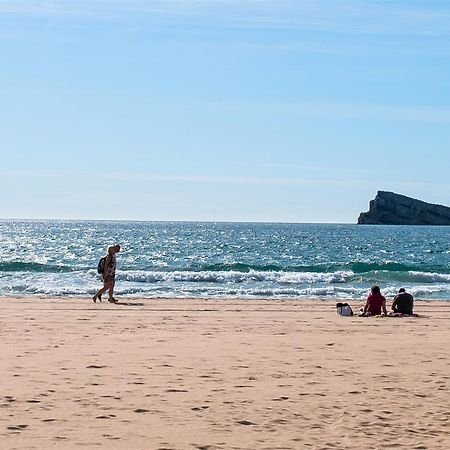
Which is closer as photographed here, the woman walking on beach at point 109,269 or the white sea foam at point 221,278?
the woman walking on beach at point 109,269

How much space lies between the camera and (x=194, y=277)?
34.4 m

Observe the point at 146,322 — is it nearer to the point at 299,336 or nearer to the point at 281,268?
the point at 299,336

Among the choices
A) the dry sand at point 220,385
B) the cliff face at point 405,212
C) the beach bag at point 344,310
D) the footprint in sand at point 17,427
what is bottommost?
the footprint in sand at point 17,427

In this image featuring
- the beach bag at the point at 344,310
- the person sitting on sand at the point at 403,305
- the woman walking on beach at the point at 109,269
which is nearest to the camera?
the beach bag at the point at 344,310

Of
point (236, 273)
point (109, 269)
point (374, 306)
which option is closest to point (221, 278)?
point (236, 273)

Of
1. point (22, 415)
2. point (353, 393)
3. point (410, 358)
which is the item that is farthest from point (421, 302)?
point (22, 415)

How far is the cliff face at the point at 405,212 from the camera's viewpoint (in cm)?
16838

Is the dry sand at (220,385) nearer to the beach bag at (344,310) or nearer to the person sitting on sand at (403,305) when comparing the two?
the beach bag at (344,310)

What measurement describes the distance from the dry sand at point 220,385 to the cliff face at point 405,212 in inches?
6170

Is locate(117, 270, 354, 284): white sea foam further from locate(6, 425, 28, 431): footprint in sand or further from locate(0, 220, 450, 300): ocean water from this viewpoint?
locate(6, 425, 28, 431): footprint in sand

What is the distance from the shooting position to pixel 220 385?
27.9 feet

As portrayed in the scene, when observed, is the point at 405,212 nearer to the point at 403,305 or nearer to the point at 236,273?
the point at 236,273

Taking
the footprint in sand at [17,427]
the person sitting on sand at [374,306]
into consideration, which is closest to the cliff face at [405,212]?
the person sitting on sand at [374,306]

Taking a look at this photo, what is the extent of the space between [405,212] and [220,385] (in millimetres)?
164080
